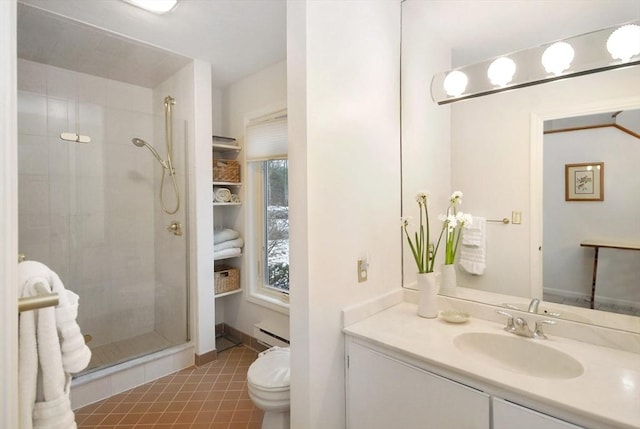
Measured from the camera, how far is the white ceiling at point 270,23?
1.34 metres

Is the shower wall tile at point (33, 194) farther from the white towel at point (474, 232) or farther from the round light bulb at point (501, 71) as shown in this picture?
the round light bulb at point (501, 71)

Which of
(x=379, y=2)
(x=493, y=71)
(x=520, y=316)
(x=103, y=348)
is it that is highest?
(x=379, y=2)

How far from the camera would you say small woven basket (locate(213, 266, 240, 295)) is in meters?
2.85

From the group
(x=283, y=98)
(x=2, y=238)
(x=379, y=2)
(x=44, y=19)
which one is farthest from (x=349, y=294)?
(x=44, y=19)

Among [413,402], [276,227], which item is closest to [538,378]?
[413,402]

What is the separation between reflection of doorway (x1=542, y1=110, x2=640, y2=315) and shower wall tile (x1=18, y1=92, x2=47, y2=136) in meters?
3.06

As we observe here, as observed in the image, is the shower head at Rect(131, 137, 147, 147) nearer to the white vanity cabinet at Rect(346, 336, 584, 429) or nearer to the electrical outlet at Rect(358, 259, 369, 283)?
the electrical outlet at Rect(358, 259, 369, 283)

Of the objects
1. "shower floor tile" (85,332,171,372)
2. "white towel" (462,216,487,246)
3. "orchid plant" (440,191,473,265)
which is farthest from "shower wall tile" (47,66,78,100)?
"white towel" (462,216,487,246)

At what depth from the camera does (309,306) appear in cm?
128

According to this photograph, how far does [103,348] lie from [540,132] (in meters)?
3.19

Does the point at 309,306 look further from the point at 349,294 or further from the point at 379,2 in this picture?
the point at 379,2

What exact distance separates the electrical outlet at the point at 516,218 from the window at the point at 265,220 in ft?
5.57

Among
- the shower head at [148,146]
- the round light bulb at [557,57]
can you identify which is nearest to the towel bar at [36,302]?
the round light bulb at [557,57]

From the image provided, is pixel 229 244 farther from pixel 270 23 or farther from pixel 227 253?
pixel 270 23
